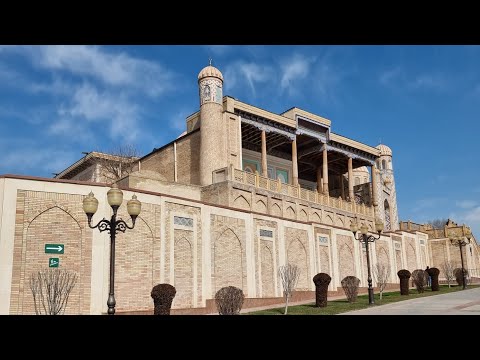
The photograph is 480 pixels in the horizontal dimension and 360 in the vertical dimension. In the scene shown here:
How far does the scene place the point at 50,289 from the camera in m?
15.8

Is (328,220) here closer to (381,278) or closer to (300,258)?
(381,278)

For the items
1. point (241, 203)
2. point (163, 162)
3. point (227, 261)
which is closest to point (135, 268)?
point (227, 261)

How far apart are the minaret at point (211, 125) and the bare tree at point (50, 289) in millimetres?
15040

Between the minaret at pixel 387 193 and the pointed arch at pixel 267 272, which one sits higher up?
the minaret at pixel 387 193

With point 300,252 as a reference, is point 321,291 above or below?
below

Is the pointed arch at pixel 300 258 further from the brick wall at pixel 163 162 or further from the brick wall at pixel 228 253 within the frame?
the brick wall at pixel 163 162

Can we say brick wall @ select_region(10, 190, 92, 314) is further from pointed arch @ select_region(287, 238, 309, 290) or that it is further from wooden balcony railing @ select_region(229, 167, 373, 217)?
wooden balcony railing @ select_region(229, 167, 373, 217)

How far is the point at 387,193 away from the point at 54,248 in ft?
138

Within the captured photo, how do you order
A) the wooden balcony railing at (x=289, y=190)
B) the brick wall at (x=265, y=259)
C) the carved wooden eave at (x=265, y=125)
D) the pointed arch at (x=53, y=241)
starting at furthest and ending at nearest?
the carved wooden eave at (x=265, y=125) → the wooden balcony railing at (x=289, y=190) → the brick wall at (x=265, y=259) → the pointed arch at (x=53, y=241)

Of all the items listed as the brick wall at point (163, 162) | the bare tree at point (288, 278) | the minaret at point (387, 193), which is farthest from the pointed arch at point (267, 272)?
the minaret at point (387, 193)

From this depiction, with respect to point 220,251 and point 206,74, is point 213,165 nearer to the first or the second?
point 206,74

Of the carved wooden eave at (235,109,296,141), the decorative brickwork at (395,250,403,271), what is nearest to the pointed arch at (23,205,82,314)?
the carved wooden eave at (235,109,296,141)

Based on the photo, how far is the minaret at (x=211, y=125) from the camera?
31.0m
